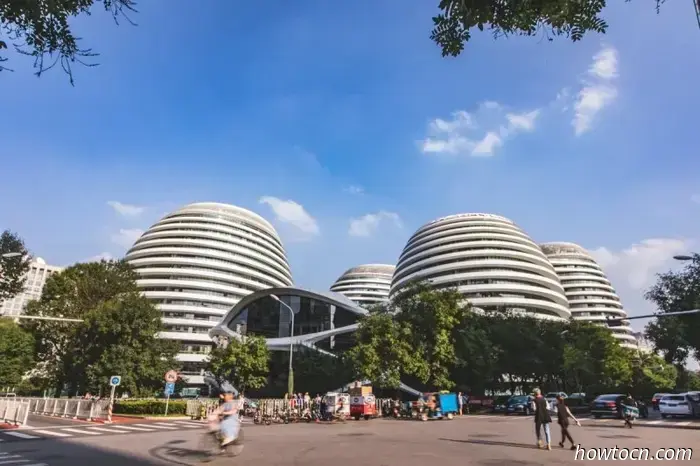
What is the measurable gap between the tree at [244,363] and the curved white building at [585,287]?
94.8m

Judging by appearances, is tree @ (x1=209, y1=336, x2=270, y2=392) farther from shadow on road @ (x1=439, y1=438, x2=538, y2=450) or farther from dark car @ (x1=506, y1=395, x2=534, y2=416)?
shadow on road @ (x1=439, y1=438, x2=538, y2=450)

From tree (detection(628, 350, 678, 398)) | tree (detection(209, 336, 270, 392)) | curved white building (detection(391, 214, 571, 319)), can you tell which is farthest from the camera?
curved white building (detection(391, 214, 571, 319))

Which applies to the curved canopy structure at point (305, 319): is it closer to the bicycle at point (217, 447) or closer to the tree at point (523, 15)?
the bicycle at point (217, 447)

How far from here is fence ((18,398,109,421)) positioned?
87.2 feet

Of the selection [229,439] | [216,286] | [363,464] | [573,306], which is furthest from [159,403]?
[573,306]

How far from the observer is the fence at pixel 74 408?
87.2 ft

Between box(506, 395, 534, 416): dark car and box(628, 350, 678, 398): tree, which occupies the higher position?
box(628, 350, 678, 398): tree

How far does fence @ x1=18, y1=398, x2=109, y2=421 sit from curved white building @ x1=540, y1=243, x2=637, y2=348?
110 metres

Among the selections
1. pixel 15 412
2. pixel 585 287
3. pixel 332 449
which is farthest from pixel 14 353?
pixel 585 287

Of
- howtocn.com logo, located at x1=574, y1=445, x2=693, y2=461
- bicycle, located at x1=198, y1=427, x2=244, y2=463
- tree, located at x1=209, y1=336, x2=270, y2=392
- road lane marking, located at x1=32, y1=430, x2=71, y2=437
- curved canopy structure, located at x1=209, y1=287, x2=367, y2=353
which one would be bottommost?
road lane marking, located at x1=32, y1=430, x2=71, y2=437

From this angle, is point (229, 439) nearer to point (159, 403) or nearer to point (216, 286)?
point (159, 403)

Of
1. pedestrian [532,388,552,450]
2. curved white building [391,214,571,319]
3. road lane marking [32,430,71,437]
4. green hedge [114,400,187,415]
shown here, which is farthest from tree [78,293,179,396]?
curved white building [391,214,571,319]

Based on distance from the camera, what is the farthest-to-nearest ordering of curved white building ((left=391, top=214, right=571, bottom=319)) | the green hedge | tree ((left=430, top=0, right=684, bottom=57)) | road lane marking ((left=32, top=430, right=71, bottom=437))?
curved white building ((left=391, top=214, right=571, bottom=319)), the green hedge, road lane marking ((left=32, top=430, right=71, bottom=437)), tree ((left=430, top=0, right=684, bottom=57))

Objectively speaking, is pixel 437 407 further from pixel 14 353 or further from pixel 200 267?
pixel 200 267
